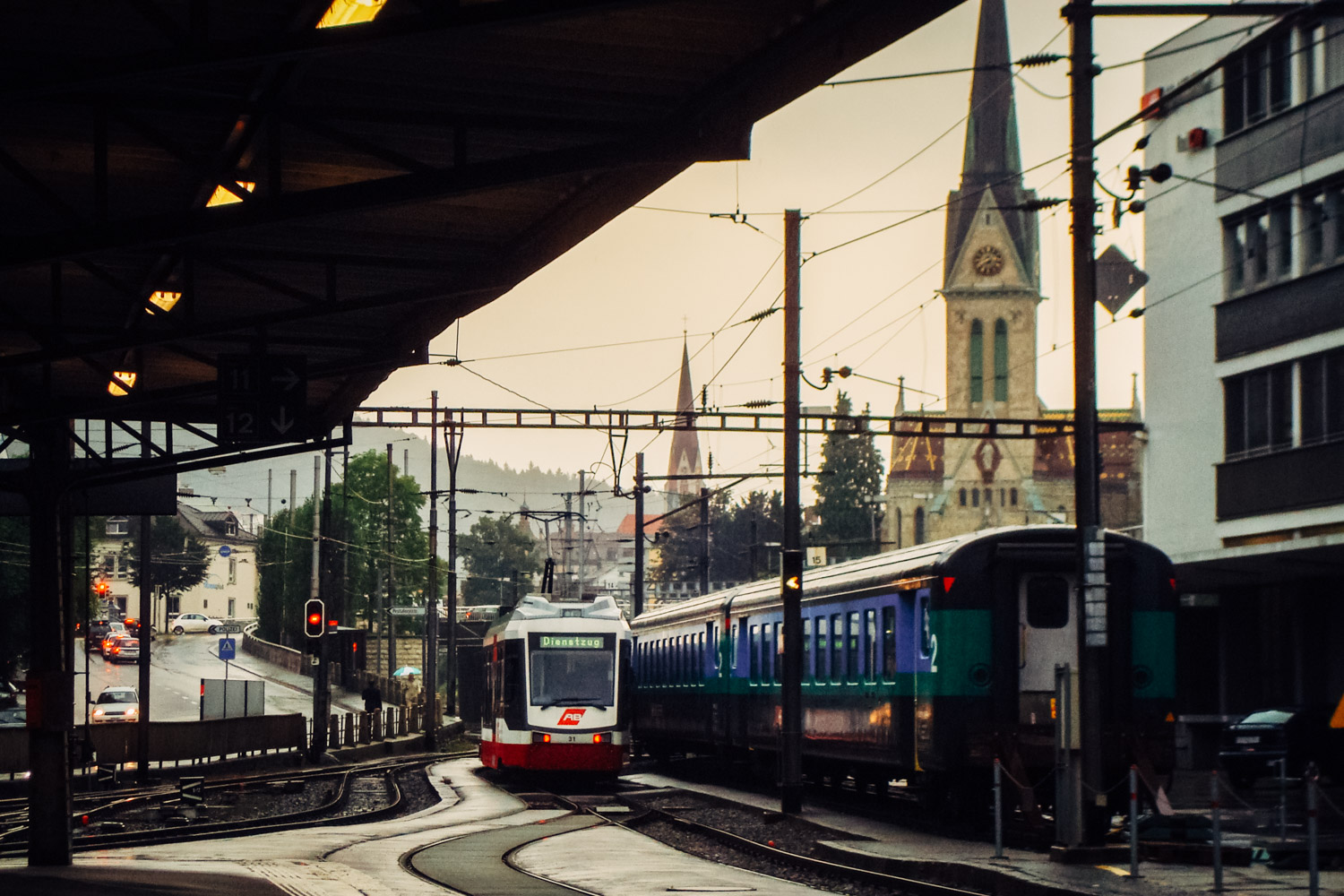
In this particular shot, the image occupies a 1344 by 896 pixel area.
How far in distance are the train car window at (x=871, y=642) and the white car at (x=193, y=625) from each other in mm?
121615

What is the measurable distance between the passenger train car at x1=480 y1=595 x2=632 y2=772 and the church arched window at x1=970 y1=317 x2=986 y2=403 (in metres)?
92.0

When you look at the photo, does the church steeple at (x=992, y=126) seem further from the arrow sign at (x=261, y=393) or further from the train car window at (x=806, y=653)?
the arrow sign at (x=261, y=393)

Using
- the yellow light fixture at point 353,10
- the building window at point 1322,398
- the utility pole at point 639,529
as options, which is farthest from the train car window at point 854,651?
the utility pole at point 639,529

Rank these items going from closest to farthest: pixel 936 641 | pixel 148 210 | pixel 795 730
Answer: pixel 148 210 < pixel 936 641 < pixel 795 730

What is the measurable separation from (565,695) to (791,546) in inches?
299

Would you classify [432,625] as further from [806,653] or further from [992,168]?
[992,168]

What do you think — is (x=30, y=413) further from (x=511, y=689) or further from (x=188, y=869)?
(x=511, y=689)

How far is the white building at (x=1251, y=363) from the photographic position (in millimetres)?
31703

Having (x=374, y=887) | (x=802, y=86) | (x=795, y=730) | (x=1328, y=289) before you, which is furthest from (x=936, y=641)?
(x=1328, y=289)

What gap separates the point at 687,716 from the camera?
115 feet

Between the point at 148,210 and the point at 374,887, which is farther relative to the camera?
the point at 374,887

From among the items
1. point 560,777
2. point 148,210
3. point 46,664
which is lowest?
point 560,777

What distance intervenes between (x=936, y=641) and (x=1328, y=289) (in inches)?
621

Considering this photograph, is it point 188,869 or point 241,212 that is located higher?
point 241,212
